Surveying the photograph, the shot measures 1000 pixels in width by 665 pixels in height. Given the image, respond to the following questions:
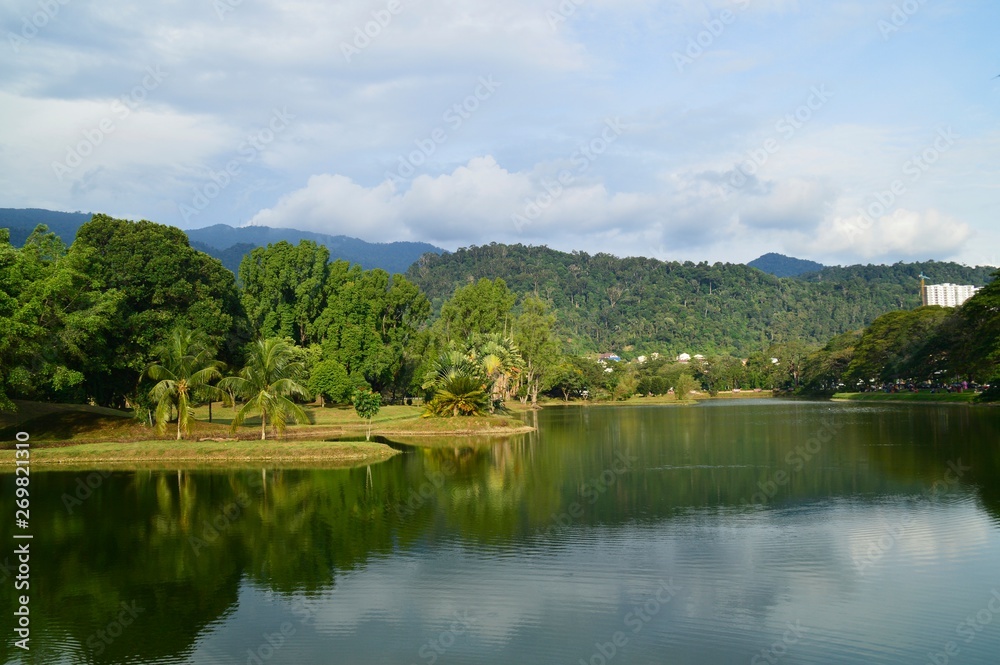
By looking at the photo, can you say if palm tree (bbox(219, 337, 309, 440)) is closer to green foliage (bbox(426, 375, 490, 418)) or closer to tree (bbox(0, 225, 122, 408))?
tree (bbox(0, 225, 122, 408))

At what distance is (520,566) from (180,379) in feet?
102

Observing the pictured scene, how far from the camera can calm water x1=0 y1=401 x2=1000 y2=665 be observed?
13.7 meters

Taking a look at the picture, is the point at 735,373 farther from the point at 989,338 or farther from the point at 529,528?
the point at 529,528

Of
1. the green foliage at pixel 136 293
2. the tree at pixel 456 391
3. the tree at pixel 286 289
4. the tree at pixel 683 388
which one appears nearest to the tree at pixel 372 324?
the tree at pixel 286 289

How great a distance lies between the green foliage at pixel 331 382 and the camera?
2628 inches

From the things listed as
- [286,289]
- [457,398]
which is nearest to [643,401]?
[286,289]

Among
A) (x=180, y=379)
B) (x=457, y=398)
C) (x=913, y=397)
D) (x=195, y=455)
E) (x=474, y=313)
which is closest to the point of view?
(x=195, y=455)

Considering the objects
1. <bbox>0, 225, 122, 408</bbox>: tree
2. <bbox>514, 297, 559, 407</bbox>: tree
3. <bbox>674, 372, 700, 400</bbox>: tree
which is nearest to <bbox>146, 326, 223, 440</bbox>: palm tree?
<bbox>0, 225, 122, 408</bbox>: tree

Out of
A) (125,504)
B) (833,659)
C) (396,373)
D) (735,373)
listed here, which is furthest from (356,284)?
(735,373)

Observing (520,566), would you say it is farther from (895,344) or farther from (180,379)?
(895,344)

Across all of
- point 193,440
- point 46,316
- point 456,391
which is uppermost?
point 46,316

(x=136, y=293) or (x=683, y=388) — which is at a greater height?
(x=136, y=293)

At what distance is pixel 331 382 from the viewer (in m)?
66.9

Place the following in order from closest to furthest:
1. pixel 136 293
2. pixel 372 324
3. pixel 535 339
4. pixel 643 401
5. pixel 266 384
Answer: pixel 266 384
pixel 136 293
pixel 372 324
pixel 535 339
pixel 643 401
